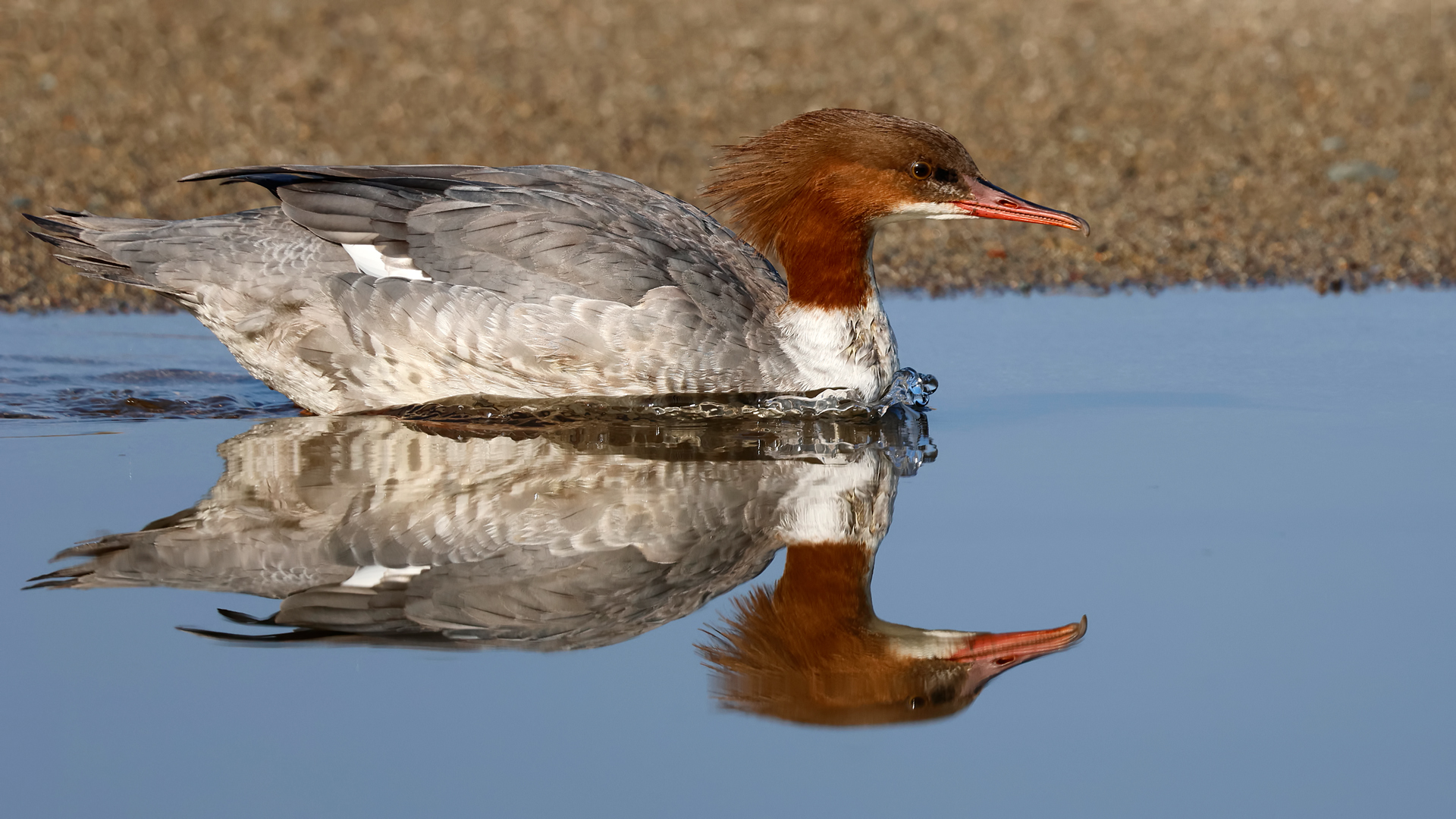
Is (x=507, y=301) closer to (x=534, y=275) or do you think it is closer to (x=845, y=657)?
(x=534, y=275)

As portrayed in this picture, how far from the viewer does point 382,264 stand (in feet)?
20.1

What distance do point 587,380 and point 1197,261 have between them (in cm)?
353

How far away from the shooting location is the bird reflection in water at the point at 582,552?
3.85m

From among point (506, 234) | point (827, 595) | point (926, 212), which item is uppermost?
point (926, 212)

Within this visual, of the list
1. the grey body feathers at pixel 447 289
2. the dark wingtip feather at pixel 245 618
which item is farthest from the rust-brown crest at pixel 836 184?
the dark wingtip feather at pixel 245 618

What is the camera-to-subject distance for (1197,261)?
8.16 m

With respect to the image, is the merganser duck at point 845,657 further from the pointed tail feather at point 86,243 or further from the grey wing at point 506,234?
the pointed tail feather at point 86,243

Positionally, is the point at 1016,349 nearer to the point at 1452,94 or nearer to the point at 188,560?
the point at 188,560

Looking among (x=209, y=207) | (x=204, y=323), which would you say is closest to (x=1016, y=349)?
(x=204, y=323)

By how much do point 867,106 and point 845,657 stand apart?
23.6 feet

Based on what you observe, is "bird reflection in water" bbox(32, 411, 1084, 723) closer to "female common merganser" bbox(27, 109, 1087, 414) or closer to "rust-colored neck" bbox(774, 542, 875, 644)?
"rust-colored neck" bbox(774, 542, 875, 644)

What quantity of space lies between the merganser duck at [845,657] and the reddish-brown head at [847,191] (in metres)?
2.23

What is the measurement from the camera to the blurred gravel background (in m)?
8.39

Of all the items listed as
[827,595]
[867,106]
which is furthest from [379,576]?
[867,106]
